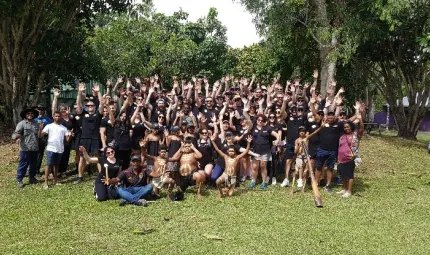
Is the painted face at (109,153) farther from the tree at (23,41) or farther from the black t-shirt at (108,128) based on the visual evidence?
the tree at (23,41)

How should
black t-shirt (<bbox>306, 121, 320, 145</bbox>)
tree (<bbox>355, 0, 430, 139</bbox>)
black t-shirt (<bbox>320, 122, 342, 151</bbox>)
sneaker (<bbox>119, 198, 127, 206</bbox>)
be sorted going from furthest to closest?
tree (<bbox>355, 0, 430, 139</bbox>) → black t-shirt (<bbox>306, 121, 320, 145</bbox>) → black t-shirt (<bbox>320, 122, 342, 151</bbox>) → sneaker (<bbox>119, 198, 127, 206</bbox>)

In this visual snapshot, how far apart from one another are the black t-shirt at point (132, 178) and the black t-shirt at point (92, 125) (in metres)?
1.90

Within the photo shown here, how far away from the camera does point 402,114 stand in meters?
24.9

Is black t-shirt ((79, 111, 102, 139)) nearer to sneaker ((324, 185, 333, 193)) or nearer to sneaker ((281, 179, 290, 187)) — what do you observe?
sneaker ((281, 179, 290, 187))

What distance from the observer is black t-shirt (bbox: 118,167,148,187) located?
9594mm

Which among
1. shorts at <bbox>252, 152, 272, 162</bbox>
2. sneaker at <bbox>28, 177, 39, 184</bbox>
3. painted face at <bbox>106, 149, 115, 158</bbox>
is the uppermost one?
painted face at <bbox>106, 149, 115, 158</bbox>

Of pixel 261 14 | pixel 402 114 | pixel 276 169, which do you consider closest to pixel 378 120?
pixel 402 114

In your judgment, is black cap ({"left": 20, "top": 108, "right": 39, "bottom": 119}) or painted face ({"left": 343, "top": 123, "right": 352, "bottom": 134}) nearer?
painted face ({"left": 343, "top": 123, "right": 352, "bottom": 134})

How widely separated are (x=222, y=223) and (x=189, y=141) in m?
2.45

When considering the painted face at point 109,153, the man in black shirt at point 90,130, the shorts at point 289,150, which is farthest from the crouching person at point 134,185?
the shorts at point 289,150

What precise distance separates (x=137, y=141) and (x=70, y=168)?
8.87ft

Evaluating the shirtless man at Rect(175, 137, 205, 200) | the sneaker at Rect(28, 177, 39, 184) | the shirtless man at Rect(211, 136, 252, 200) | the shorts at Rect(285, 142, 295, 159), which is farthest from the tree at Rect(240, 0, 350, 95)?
the sneaker at Rect(28, 177, 39, 184)

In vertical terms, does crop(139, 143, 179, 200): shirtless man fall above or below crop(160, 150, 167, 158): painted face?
below

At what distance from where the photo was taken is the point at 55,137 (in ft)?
35.0
